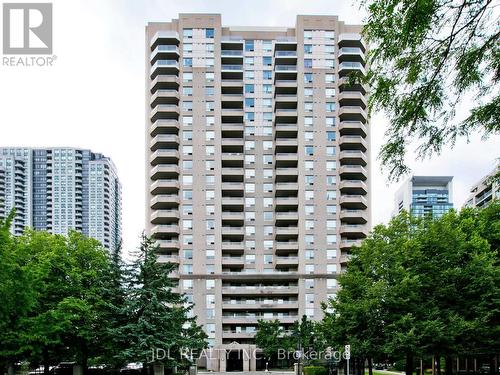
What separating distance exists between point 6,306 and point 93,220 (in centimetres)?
13311

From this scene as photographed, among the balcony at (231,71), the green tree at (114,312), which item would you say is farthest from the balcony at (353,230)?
the green tree at (114,312)

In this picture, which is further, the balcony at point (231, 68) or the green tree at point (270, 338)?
the balcony at point (231, 68)

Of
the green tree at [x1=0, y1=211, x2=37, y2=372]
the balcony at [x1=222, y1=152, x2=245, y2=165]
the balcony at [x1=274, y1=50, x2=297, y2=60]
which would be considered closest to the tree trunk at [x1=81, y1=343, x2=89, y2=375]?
the green tree at [x1=0, y1=211, x2=37, y2=372]

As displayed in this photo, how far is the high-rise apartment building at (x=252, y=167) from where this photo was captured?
7775cm

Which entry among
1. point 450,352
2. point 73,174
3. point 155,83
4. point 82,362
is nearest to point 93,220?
point 73,174

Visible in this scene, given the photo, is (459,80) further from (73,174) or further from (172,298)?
(73,174)

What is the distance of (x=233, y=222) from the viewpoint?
80.2 m

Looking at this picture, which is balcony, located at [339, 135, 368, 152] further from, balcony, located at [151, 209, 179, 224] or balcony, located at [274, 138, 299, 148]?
balcony, located at [151, 209, 179, 224]

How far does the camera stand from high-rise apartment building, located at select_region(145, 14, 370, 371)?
255 ft

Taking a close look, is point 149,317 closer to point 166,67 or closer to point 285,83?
point 166,67

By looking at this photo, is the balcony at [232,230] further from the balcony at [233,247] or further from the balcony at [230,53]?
the balcony at [230,53]

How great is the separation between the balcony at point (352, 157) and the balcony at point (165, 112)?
76.8 ft

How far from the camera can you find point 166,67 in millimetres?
80625

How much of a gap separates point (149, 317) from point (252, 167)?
46.0 metres
